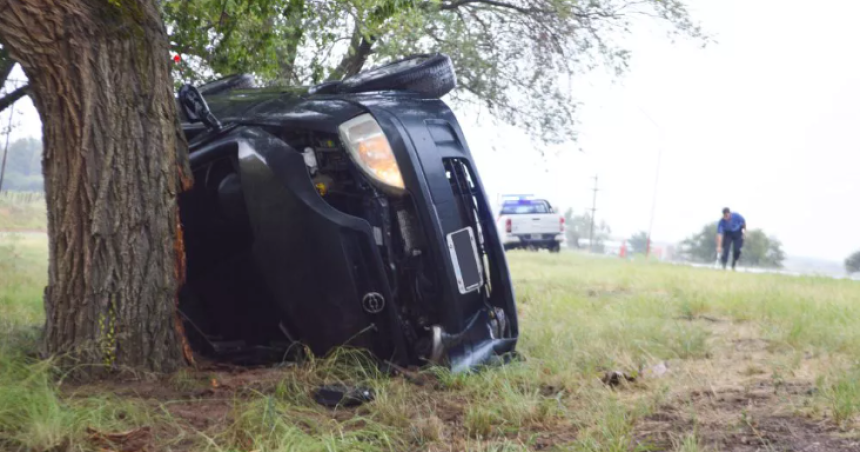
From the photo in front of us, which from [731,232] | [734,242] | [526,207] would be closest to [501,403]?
[731,232]

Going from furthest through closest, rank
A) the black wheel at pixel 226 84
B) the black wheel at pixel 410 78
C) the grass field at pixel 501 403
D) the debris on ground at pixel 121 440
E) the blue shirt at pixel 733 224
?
the blue shirt at pixel 733 224 < the black wheel at pixel 226 84 < the black wheel at pixel 410 78 < the grass field at pixel 501 403 < the debris on ground at pixel 121 440

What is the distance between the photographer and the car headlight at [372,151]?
152 inches

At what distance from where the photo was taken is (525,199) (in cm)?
2789

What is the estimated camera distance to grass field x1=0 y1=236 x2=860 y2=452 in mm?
2879

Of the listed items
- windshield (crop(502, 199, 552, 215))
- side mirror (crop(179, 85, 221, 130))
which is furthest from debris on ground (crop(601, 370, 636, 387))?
windshield (crop(502, 199, 552, 215))

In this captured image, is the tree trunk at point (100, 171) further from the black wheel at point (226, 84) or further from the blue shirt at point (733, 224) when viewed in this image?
the blue shirt at point (733, 224)

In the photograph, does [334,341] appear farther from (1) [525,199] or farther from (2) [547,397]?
(1) [525,199]

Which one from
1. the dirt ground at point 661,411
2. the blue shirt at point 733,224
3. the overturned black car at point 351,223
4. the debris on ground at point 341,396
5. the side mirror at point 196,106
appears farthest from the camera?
the blue shirt at point 733,224

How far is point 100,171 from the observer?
3584 millimetres

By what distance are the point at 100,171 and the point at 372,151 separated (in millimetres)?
1150

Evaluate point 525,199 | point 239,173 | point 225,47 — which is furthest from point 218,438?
point 525,199

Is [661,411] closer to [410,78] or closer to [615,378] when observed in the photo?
[615,378]

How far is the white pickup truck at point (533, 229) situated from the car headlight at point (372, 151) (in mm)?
22199

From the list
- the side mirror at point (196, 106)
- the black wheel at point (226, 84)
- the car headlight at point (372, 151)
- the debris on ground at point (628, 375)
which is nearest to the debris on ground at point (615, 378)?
the debris on ground at point (628, 375)
